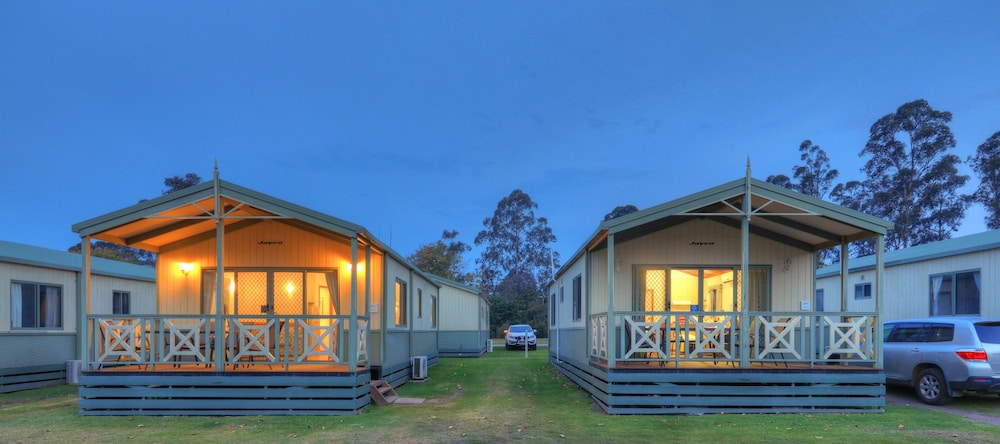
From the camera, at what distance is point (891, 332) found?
11.2 metres

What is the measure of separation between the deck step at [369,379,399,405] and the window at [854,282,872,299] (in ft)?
39.2

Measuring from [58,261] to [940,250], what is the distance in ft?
61.5

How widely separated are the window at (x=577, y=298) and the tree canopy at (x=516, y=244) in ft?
114

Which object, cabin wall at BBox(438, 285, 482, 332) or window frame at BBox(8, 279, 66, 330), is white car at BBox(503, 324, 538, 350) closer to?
cabin wall at BBox(438, 285, 482, 332)

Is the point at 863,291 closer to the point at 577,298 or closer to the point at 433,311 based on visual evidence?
the point at 577,298

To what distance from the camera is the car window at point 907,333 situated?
33.9ft

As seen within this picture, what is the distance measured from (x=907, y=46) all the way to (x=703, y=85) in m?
9.33

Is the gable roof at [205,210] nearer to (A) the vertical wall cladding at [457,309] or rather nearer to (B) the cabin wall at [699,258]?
(B) the cabin wall at [699,258]

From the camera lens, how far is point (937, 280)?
1339cm

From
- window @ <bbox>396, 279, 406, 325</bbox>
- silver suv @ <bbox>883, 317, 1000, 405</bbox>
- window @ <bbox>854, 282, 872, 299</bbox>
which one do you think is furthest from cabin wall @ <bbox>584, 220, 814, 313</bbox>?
window @ <bbox>854, 282, 872, 299</bbox>

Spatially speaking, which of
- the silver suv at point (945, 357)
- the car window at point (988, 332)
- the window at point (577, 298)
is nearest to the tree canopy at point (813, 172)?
the window at point (577, 298)

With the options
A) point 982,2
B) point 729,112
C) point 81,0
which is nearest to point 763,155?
point 729,112

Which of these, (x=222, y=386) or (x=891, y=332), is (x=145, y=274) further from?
(x=891, y=332)

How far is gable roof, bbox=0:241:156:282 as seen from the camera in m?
12.6
